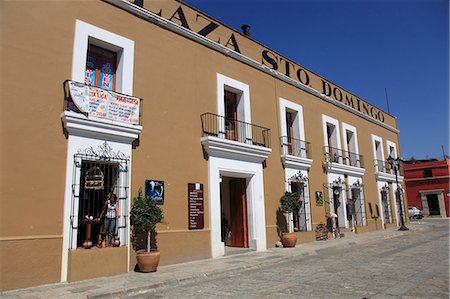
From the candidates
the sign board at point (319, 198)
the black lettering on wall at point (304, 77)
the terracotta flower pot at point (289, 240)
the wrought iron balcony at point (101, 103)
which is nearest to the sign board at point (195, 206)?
the wrought iron balcony at point (101, 103)

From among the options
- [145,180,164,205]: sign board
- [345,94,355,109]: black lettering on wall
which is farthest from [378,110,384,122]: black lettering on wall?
[145,180,164,205]: sign board

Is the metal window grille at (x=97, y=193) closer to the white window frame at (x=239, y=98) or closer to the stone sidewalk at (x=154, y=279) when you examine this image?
the stone sidewalk at (x=154, y=279)

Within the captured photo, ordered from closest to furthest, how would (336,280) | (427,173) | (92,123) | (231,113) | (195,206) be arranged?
(336,280) < (92,123) < (195,206) < (231,113) < (427,173)

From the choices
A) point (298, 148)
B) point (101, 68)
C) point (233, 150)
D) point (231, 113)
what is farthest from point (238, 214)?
point (101, 68)

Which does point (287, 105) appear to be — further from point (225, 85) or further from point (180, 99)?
point (180, 99)

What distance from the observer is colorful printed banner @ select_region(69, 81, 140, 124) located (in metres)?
8.62

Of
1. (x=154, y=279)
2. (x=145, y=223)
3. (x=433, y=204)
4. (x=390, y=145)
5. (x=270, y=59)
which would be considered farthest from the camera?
(x=433, y=204)

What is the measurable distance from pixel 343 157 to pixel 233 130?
8.65 meters

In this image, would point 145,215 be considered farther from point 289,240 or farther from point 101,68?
point 289,240

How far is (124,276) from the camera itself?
8414mm

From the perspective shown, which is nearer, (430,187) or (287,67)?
(287,67)

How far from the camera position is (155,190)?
9938 millimetres

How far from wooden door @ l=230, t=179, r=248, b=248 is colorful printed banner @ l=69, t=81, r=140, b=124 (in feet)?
17.7

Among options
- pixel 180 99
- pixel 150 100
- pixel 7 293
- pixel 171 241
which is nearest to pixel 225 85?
pixel 180 99
